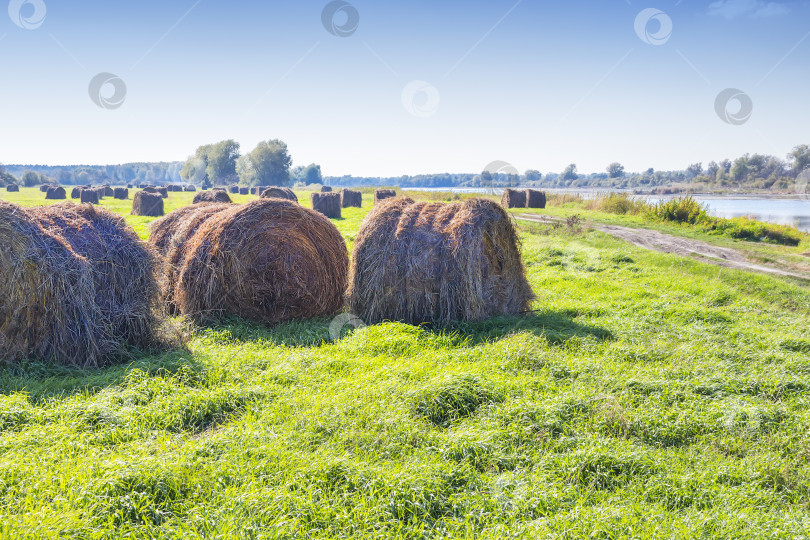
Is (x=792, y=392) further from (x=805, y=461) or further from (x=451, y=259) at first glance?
(x=451, y=259)

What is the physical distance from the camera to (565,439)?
14.7 ft

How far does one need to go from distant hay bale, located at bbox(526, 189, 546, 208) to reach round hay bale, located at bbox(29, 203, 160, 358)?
33.7 m

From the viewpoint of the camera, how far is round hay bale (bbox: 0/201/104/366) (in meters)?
5.93

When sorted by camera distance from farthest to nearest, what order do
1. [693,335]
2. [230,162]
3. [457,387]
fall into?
1. [230,162]
2. [693,335]
3. [457,387]

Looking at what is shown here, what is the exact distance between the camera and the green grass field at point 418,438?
11.3 feet

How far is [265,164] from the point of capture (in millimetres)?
125312

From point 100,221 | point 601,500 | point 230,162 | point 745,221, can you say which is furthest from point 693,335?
point 230,162

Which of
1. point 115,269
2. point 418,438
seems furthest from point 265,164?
point 418,438

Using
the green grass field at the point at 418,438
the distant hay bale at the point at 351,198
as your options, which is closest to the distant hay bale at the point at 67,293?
the green grass field at the point at 418,438

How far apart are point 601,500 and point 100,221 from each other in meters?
7.26

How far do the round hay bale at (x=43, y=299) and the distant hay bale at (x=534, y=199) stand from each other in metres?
34.7

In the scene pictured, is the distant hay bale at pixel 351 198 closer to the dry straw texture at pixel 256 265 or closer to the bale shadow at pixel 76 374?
the dry straw texture at pixel 256 265

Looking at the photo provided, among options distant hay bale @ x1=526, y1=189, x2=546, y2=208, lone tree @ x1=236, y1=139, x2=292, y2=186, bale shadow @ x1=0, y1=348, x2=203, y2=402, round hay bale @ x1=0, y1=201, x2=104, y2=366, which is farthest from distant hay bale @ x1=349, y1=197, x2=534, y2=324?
lone tree @ x1=236, y1=139, x2=292, y2=186

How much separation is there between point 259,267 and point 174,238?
1.95m
